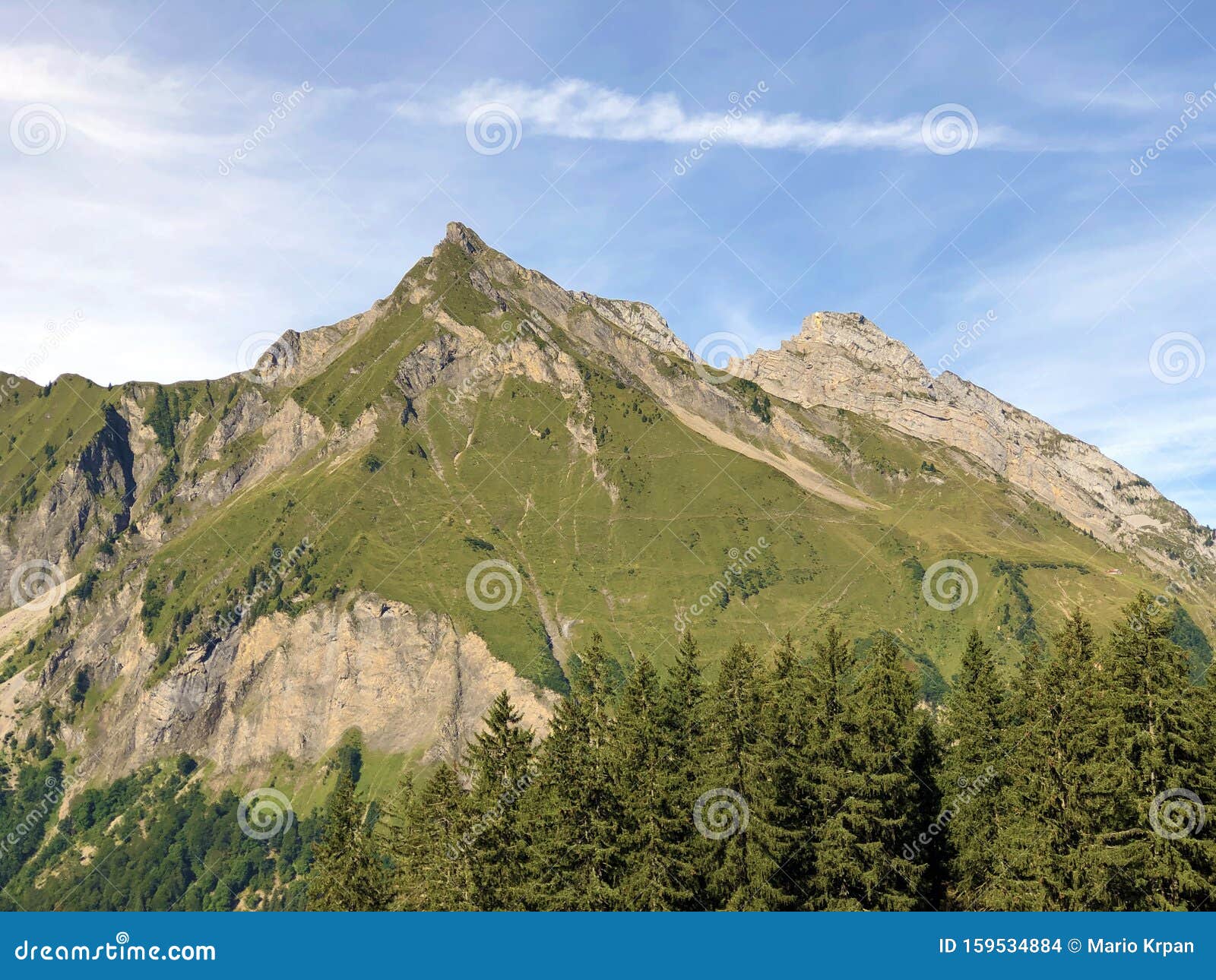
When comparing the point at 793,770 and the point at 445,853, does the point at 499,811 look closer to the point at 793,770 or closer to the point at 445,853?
the point at 445,853

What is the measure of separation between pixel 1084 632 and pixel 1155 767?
7.16 metres

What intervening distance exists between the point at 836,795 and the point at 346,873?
1112 inches

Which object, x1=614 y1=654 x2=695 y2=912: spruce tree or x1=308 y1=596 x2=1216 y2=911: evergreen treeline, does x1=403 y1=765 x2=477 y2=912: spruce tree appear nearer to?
x1=308 y1=596 x2=1216 y2=911: evergreen treeline

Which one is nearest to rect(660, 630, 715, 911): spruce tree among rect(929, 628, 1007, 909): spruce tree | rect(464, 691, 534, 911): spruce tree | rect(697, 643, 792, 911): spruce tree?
rect(697, 643, 792, 911): spruce tree

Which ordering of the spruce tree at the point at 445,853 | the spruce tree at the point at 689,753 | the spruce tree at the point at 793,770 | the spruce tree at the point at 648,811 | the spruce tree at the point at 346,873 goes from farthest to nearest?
the spruce tree at the point at 346,873 → the spruce tree at the point at 445,853 → the spruce tree at the point at 689,753 → the spruce tree at the point at 793,770 → the spruce tree at the point at 648,811

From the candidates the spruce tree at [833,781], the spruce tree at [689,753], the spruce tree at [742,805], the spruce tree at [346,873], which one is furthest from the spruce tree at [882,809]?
the spruce tree at [346,873]

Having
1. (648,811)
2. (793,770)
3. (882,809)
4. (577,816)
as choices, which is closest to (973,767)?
(882,809)

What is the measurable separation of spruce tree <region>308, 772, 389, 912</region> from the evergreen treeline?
0.66 feet

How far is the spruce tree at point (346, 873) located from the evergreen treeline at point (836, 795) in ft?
0.66

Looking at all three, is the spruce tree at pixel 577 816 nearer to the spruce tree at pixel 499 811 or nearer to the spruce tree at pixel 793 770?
the spruce tree at pixel 499 811

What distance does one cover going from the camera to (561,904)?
Answer: 42.3 metres

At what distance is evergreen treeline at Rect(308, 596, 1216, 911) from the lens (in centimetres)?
3672

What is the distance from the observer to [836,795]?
42719mm

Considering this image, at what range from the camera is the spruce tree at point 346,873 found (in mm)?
51188
